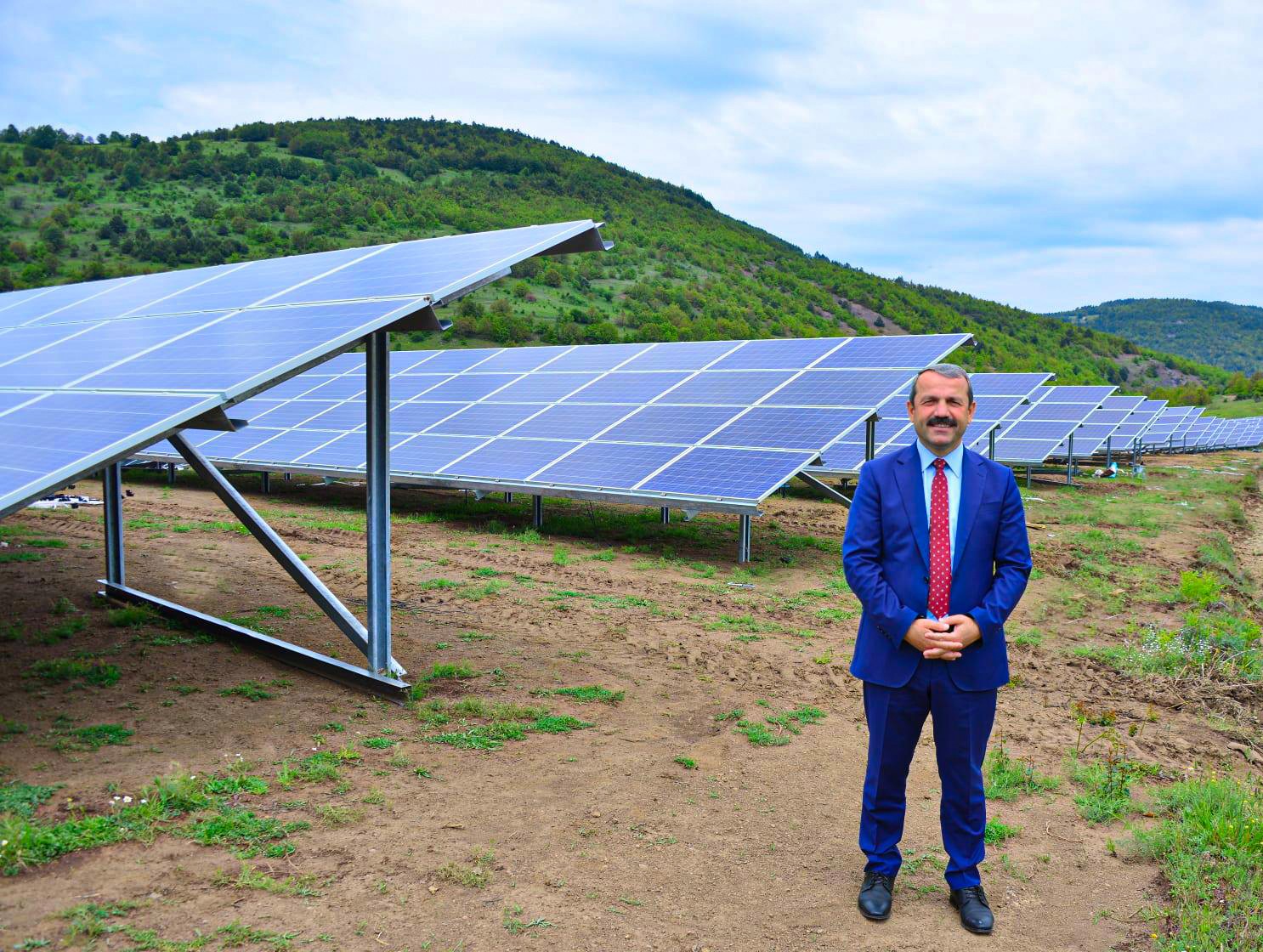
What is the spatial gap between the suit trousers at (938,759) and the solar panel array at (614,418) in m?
7.62

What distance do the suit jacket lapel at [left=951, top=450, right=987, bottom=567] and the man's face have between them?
0.45 ft

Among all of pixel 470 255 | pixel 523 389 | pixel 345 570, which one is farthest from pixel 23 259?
pixel 470 255

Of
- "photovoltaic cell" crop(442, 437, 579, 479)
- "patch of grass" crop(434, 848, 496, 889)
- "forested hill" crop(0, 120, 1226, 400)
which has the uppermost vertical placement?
"forested hill" crop(0, 120, 1226, 400)

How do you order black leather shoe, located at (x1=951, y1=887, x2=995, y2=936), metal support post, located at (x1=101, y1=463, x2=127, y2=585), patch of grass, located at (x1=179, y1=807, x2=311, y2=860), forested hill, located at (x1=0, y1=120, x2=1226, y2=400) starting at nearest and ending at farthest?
1. black leather shoe, located at (x1=951, y1=887, x2=995, y2=936)
2. patch of grass, located at (x1=179, y1=807, x2=311, y2=860)
3. metal support post, located at (x1=101, y1=463, x2=127, y2=585)
4. forested hill, located at (x1=0, y1=120, x2=1226, y2=400)

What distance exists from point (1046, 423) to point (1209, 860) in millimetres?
27039

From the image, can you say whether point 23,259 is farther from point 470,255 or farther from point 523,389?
point 470,255

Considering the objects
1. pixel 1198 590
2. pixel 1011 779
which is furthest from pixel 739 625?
pixel 1198 590

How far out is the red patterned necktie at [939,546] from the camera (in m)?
4.00

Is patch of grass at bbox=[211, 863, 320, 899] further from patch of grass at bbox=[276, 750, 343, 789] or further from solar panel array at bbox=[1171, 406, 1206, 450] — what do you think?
solar panel array at bbox=[1171, 406, 1206, 450]

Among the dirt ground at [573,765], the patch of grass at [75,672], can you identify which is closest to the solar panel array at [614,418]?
the dirt ground at [573,765]

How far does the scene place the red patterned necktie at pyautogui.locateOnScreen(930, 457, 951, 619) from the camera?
400cm

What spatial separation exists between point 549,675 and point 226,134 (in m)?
92.3

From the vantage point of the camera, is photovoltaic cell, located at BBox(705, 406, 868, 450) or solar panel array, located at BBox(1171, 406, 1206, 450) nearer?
photovoltaic cell, located at BBox(705, 406, 868, 450)

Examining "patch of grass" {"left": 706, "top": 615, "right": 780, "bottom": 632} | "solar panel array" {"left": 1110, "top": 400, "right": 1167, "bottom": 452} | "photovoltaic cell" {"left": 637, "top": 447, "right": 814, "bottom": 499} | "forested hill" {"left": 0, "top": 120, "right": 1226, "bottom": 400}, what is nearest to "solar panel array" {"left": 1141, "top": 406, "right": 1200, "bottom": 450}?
"solar panel array" {"left": 1110, "top": 400, "right": 1167, "bottom": 452}
